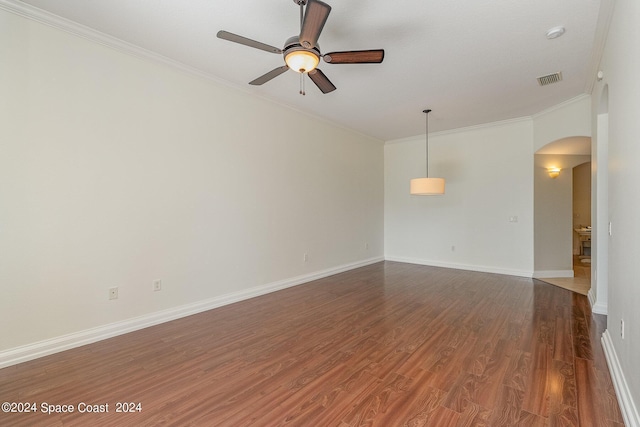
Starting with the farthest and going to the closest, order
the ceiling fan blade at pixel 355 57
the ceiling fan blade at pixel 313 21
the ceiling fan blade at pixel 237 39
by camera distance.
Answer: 1. the ceiling fan blade at pixel 355 57
2. the ceiling fan blade at pixel 237 39
3. the ceiling fan blade at pixel 313 21

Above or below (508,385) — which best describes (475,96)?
above

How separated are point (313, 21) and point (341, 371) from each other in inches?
99.7

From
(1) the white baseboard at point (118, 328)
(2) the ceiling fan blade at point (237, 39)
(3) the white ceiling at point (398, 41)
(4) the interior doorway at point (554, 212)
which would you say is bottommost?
(1) the white baseboard at point (118, 328)

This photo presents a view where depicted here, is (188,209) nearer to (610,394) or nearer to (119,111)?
(119,111)

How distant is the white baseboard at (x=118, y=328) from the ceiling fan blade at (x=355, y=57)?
121 inches

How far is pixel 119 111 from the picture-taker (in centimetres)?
298

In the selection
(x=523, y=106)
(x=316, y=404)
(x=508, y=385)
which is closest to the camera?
(x=316, y=404)

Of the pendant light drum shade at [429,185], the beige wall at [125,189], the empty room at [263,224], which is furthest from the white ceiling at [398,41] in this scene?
the pendant light drum shade at [429,185]

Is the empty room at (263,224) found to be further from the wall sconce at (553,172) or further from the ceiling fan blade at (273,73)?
the wall sconce at (553,172)

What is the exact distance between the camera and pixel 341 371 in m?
2.30

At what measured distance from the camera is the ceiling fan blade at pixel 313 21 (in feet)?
5.97

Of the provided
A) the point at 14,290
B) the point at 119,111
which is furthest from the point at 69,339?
the point at 119,111

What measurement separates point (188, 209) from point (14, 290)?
1593 mm

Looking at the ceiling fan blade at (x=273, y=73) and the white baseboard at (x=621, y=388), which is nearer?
the white baseboard at (x=621, y=388)
